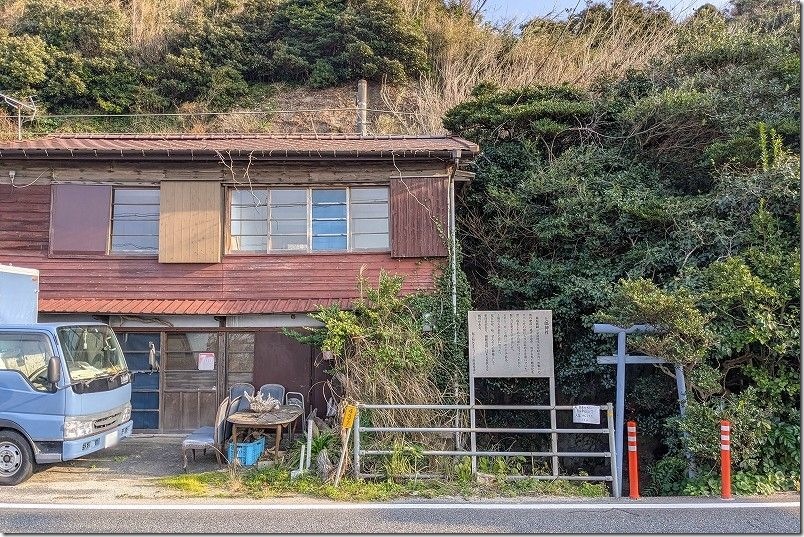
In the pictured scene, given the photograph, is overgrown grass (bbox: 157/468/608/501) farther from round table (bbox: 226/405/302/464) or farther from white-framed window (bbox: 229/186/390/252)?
white-framed window (bbox: 229/186/390/252)

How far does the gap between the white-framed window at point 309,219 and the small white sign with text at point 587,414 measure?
5084 mm

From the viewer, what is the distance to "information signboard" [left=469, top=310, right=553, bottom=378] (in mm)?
8703

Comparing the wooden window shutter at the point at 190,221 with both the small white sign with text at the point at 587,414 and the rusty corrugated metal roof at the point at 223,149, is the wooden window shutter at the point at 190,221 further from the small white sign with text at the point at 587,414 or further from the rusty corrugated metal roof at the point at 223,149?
the small white sign with text at the point at 587,414

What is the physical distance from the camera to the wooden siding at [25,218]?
1078cm

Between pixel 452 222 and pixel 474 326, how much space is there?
2677mm

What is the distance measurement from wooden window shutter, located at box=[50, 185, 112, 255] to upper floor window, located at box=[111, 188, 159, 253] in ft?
0.67

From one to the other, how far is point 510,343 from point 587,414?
5.56 ft

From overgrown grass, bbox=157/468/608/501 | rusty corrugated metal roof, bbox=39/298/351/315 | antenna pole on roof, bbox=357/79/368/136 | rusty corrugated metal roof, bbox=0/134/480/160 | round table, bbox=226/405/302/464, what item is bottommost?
overgrown grass, bbox=157/468/608/501

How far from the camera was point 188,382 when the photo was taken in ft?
34.7

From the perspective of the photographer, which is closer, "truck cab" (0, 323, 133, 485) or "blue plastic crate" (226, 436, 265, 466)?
"truck cab" (0, 323, 133, 485)

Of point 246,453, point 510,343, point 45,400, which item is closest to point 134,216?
point 45,400

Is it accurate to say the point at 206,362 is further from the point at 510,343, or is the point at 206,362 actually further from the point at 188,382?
the point at 510,343

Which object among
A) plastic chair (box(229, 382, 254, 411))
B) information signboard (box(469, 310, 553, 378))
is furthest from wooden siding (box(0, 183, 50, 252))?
information signboard (box(469, 310, 553, 378))

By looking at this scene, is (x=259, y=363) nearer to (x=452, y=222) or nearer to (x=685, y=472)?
(x=452, y=222)
